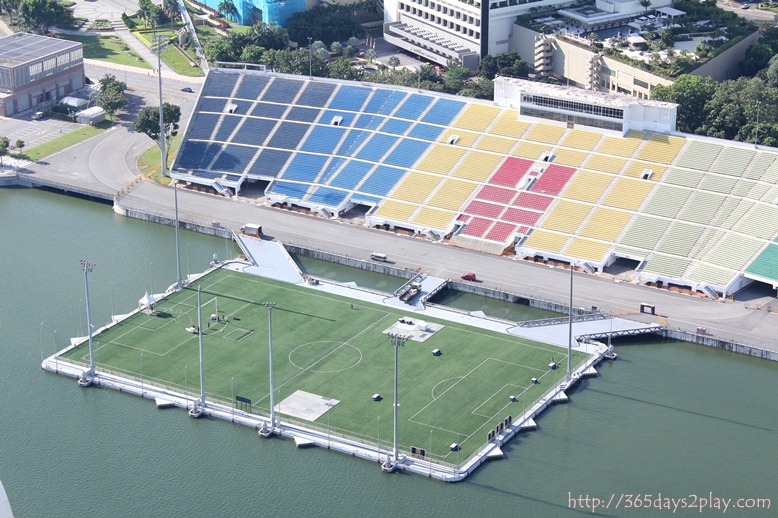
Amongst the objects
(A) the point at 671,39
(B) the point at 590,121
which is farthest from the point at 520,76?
(B) the point at 590,121

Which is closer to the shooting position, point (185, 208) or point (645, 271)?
point (645, 271)

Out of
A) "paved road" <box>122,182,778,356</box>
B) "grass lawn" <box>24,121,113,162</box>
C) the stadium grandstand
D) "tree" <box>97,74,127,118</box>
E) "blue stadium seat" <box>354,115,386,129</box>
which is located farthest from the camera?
"tree" <box>97,74,127,118</box>

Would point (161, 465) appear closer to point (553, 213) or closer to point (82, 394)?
point (82, 394)

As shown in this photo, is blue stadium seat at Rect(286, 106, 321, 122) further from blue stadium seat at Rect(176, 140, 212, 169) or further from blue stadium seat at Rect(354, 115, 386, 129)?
blue stadium seat at Rect(176, 140, 212, 169)

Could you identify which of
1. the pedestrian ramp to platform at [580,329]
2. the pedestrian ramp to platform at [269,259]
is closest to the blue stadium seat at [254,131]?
the pedestrian ramp to platform at [269,259]

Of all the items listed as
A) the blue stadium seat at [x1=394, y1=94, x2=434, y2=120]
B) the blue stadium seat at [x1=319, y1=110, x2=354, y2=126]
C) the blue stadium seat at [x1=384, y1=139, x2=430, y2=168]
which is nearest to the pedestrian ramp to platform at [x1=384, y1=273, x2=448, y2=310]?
the blue stadium seat at [x1=384, y1=139, x2=430, y2=168]
